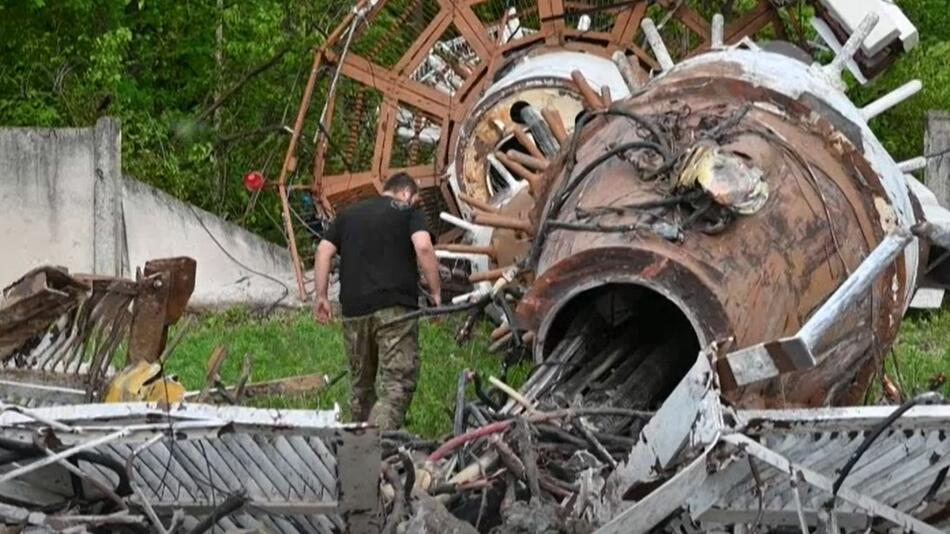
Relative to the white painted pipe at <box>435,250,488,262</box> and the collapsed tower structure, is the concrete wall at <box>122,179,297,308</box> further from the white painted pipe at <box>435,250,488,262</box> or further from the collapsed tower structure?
the collapsed tower structure

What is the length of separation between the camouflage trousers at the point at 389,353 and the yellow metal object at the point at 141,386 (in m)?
1.51

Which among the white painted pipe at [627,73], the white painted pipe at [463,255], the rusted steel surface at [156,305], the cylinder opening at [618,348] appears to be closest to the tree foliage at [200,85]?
the white painted pipe at [463,255]

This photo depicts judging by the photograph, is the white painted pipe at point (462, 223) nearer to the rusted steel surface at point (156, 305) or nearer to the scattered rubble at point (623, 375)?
the scattered rubble at point (623, 375)

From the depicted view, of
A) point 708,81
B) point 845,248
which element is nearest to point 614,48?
point 708,81

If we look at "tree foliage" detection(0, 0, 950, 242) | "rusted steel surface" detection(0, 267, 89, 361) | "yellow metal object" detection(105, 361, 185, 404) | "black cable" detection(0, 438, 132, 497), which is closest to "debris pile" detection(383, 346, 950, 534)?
"black cable" detection(0, 438, 132, 497)

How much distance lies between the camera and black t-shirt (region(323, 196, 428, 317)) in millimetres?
7820

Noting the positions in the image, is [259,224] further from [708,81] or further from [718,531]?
[718,531]

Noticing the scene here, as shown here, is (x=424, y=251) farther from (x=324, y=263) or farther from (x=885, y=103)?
(x=885, y=103)

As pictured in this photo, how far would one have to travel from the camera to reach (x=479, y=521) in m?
5.51

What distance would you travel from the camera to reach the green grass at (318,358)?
8398mm

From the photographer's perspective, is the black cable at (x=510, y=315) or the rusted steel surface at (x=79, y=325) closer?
the rusted steel surface at (x=79, y=325)

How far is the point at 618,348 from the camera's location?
22.6 feet

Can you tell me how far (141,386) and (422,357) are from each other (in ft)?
12.6

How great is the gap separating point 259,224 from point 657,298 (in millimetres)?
9132
